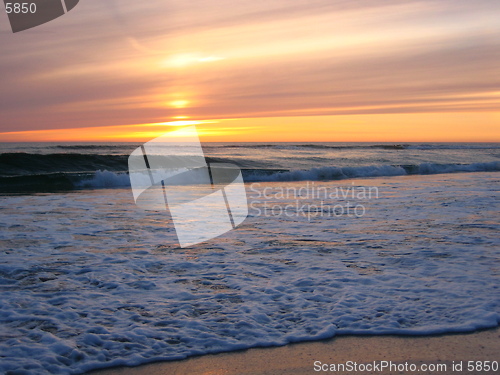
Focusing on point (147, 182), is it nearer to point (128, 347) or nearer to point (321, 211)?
point (321, 211)

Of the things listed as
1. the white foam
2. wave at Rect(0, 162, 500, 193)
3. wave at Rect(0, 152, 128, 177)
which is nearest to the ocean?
the white foam

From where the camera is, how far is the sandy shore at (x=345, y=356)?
112 inches

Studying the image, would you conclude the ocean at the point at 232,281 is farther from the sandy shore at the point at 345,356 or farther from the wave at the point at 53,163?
the wave at the point at 53,163

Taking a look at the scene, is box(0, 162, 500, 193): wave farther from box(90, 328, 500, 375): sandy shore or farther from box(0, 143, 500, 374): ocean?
box(90, 328, 500, 375): sandy shore

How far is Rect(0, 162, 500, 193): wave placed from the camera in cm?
1509

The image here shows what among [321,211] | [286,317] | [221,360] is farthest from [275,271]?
[321,211]

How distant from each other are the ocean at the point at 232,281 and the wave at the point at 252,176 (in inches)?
252

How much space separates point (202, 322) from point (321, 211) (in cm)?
590

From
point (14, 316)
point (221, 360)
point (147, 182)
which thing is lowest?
point (147, 182)

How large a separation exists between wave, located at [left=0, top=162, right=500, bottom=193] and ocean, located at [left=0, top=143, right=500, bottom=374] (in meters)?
6.40

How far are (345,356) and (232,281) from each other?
1.76 m

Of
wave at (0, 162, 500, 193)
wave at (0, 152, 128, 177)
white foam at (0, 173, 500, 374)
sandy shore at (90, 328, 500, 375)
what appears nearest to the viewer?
sandy shore at (90, 328, 500, 375)

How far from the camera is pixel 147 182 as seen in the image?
17.6 m

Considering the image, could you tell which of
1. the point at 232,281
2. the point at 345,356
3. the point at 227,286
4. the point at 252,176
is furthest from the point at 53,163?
the point at 345,356
